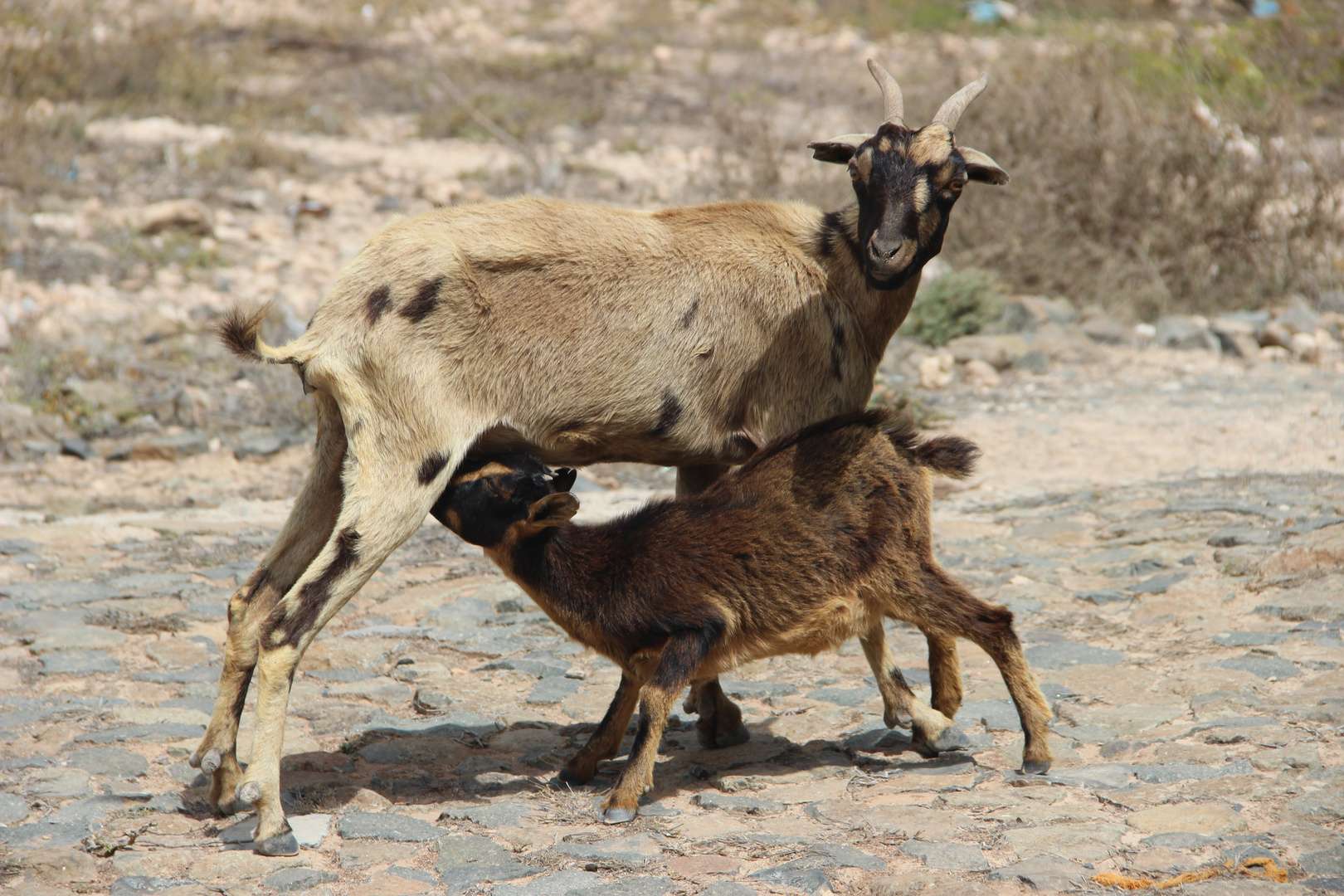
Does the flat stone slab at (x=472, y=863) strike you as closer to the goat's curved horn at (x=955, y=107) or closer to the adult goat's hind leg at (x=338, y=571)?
the adult goat's hind leg at (x=338, y=571)

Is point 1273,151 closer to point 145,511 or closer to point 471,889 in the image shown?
point 145,511

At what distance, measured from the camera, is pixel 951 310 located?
12469 millimetres

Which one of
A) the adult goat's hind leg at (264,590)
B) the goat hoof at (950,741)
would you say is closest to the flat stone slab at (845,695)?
the goat hoof at (950,741)

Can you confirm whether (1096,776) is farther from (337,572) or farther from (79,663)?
(79,663)

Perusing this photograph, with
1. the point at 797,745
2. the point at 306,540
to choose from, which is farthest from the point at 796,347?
the point at 306,540

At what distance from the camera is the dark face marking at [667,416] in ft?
16.8

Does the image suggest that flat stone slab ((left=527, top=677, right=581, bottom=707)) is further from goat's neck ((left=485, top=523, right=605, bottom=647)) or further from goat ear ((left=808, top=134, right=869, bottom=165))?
goat ear ((left=808, top=134, right=869, bottom=165))

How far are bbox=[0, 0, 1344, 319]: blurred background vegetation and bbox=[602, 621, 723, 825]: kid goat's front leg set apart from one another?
973cm

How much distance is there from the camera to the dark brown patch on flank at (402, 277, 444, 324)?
4.58 metres

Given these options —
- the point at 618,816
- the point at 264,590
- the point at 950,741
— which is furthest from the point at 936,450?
the point at 264,590

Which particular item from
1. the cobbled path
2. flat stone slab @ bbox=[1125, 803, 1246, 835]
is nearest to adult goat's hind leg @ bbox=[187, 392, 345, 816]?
the cobbled path

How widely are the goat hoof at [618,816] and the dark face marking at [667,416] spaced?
151cm

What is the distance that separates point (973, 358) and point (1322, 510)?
4.76 m

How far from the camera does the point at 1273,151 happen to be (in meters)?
13.3
